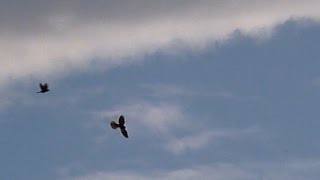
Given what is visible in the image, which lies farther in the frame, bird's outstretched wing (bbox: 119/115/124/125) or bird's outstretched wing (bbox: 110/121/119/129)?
bird's outstretched wing (bbox: 119/115/124/125)

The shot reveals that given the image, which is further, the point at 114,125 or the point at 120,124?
the point at 120,124

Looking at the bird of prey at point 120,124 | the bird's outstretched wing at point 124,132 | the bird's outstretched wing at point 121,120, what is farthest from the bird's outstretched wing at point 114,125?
the bird's outstretched wing at point 124,132

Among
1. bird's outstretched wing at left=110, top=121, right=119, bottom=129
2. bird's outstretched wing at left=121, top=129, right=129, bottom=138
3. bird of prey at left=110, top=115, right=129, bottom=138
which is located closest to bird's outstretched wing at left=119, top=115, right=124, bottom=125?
bird of prey at left=110, top=115, right=129, bottom=138

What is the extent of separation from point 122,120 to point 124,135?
5.68m

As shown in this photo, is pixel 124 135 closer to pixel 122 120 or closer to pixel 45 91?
pixel 122 120

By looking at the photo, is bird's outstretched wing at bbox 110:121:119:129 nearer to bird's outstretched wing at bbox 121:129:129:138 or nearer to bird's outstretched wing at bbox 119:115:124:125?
bird's outstretched wing at bbox 119:115:124:125

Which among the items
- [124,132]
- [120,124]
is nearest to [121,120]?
[120,124]

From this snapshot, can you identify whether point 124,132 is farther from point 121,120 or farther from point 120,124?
point 121,120

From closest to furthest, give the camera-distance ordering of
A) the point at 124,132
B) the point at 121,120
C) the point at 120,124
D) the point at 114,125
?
1. the point at 124,132
2. the point at 114,125
3. the point at 120,124
4. the point at 121,120

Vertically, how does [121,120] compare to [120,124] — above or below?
above

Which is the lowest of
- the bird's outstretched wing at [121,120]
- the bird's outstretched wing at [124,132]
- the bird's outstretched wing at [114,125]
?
the bird's outstretched wing at [124,132]

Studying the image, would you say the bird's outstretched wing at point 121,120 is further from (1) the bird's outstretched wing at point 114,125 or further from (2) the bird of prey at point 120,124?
(1) the bird's outstretched wing at point 114,125

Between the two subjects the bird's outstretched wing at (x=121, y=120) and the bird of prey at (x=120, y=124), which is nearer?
the bird of prey at (x=120, y=124)

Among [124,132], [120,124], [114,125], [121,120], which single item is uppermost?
[121,120]
